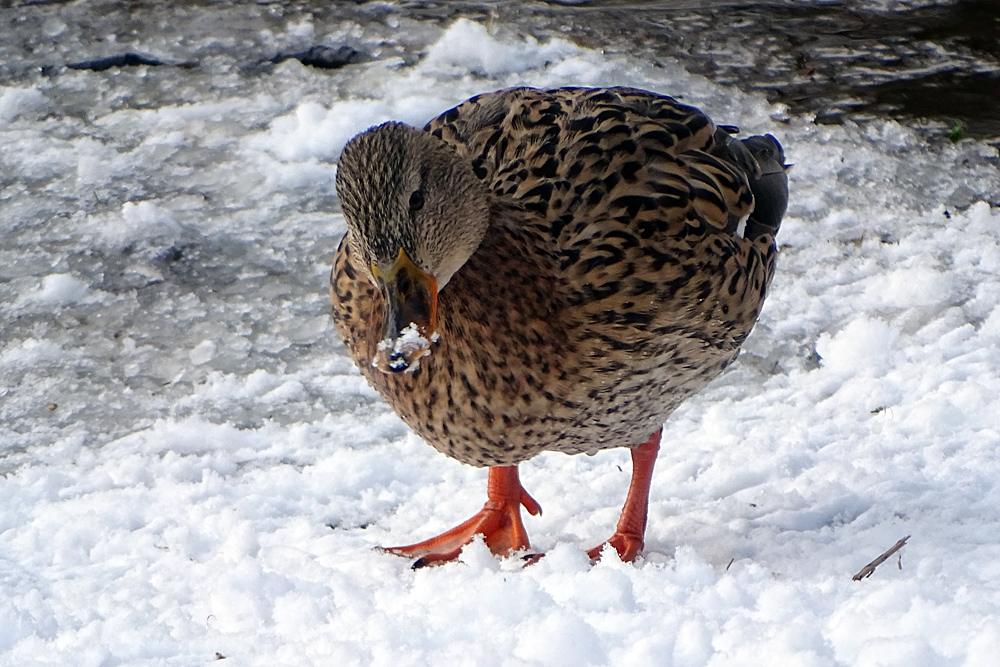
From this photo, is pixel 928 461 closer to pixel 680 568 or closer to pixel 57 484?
pixel 680 568

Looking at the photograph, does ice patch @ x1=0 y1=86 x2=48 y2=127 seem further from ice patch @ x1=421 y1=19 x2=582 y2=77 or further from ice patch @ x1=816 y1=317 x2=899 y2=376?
ice patch @ x1=816 y1=317 x2=899 y2=376

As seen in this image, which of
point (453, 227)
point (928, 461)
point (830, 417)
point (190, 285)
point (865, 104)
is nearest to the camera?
point (453, 227)

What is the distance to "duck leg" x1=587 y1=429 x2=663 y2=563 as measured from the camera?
325cm

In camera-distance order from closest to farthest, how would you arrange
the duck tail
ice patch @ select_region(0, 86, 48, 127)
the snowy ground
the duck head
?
the duck head, the snowy ground, the duck tail, ice patch @ select_region(0, 86, 48, 127)

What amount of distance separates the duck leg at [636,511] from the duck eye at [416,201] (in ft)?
3.84

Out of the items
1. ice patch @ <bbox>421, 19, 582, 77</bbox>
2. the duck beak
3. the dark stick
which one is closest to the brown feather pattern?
the duck beak

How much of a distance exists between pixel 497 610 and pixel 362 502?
0.90 metres

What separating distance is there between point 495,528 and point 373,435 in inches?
26.0

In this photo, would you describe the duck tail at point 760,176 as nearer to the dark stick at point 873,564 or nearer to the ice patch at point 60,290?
the dark stick at point 873,564

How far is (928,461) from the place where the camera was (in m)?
3.51

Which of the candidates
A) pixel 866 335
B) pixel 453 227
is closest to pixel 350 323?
pixel 453 227

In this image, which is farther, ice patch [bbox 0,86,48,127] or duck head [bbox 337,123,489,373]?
ice patch [bbox 0,86,48,127]

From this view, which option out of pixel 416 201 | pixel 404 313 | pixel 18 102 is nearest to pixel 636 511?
pixel 404 313

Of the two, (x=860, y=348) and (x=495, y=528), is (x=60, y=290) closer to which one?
(x=495, y=528)
